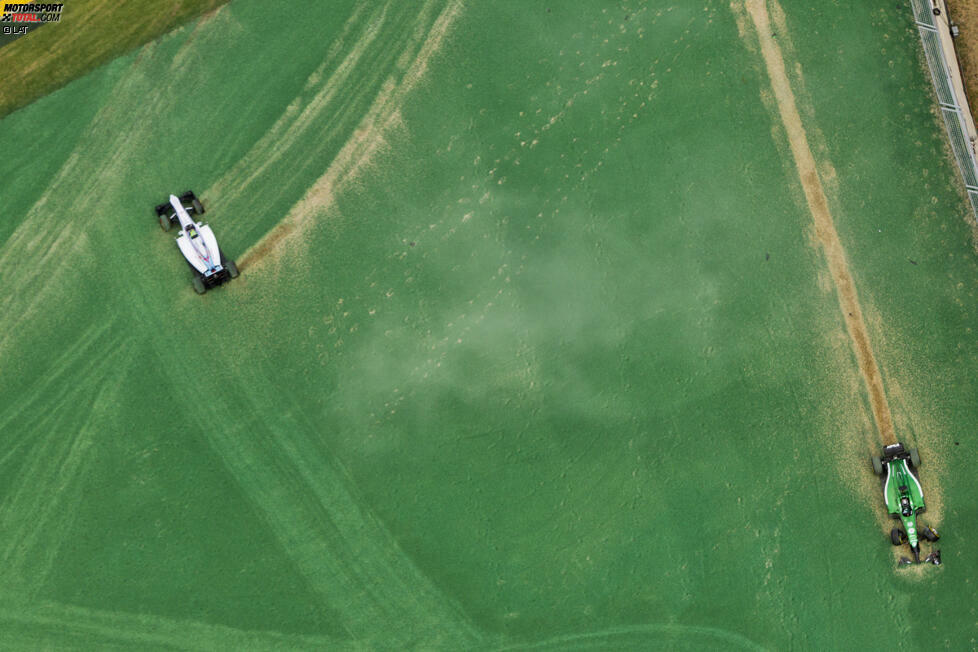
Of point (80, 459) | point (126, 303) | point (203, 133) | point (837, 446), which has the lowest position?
point (837, 446)

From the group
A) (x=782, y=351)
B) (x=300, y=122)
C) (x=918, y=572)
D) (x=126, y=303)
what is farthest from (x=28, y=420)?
(x=918, y=572)

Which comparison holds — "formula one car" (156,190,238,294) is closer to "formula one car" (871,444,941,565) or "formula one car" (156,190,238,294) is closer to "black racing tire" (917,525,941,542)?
"formula one car" (871,444,941,565)

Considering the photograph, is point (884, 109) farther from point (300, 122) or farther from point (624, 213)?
point (300, 122)

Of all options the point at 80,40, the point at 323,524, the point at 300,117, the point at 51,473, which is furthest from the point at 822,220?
the point at 51,473

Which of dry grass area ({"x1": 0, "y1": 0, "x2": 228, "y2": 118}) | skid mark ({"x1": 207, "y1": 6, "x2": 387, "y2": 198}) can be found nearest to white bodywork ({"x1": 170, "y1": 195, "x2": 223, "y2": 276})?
skid mark ({"x1": 207, "y1": 6, "x2": 387, "y2": 198})

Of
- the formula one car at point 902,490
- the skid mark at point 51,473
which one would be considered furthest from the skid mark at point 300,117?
the formula one car at point 902,490

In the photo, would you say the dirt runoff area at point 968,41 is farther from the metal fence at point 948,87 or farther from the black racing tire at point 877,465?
the black racing tire at point 877,465
